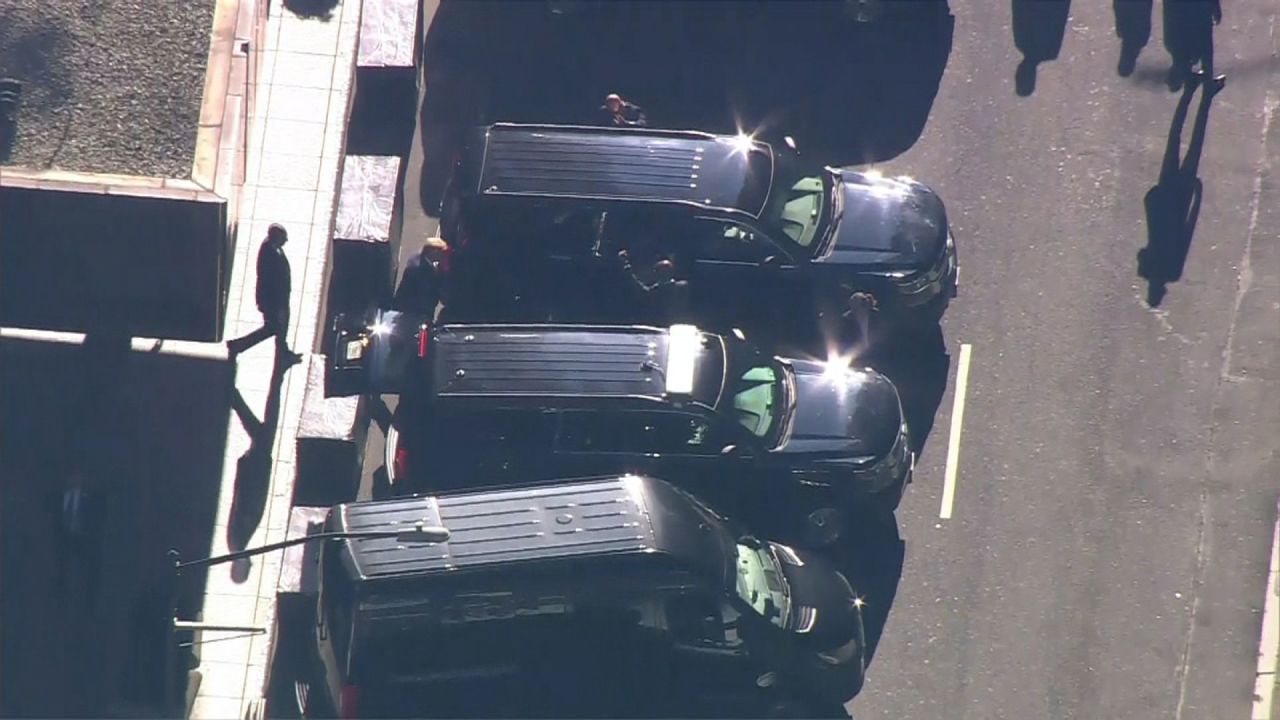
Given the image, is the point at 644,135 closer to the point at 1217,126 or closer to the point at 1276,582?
the point at 1217,126

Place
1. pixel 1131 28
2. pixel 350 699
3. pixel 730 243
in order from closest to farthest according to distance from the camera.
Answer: pixel 350 699, pixel 730 243, pixel 1131 28

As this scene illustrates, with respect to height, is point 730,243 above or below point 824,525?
above

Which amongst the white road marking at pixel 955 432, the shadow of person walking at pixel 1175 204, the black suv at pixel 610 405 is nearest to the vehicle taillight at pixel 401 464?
the black suv at pixel 610 405

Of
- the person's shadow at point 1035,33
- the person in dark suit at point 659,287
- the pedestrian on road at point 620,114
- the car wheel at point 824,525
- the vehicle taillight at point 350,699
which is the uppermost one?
the person's shadow at point 1035,33

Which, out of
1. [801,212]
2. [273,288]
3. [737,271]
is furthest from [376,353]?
[801,212]

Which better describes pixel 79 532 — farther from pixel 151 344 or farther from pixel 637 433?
pixel 637 433

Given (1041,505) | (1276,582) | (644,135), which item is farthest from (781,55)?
(1276,582)

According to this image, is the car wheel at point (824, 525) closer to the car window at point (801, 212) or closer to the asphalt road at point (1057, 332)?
the asphalt road at point (1057, 332)
